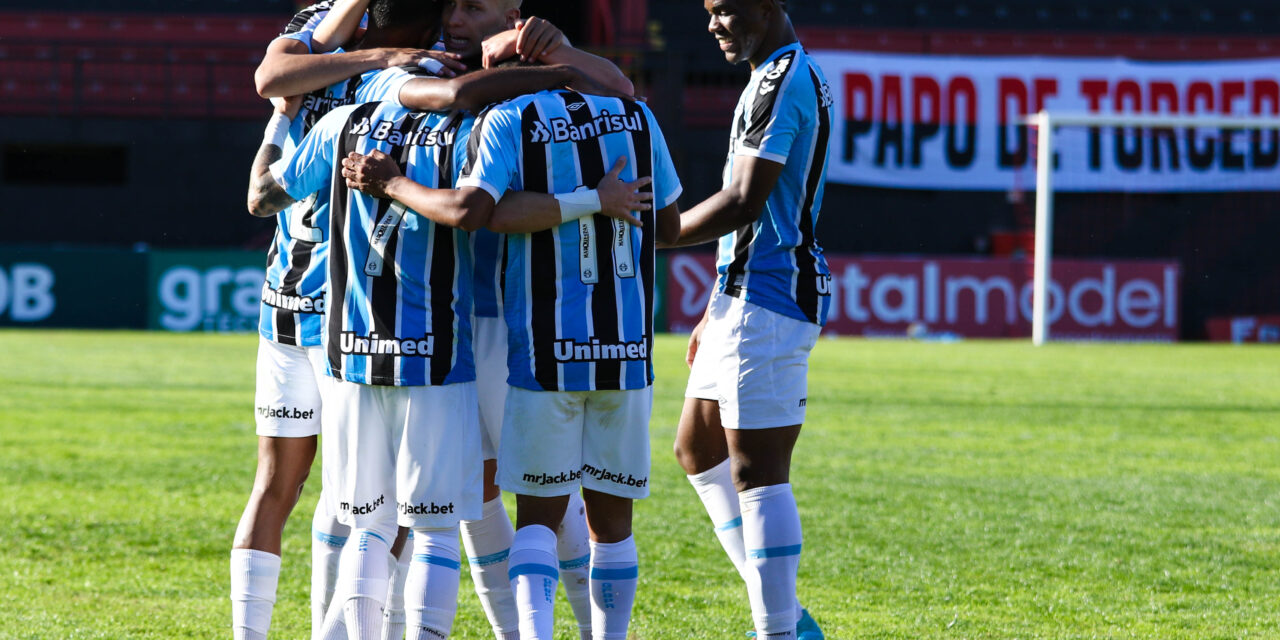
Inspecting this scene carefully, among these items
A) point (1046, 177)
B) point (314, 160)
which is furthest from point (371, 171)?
point (1046, 177)

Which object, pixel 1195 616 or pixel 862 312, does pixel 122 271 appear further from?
pixel 1195 616

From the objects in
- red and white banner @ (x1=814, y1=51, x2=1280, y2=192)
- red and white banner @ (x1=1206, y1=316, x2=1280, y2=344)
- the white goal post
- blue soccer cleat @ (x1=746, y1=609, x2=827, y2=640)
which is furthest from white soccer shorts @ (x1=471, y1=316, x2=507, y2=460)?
red and white banner @ (x1=1206, y1=316, x2=1280, y2=344)

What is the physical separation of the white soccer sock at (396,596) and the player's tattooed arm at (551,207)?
825 millimetres

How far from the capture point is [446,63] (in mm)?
3023

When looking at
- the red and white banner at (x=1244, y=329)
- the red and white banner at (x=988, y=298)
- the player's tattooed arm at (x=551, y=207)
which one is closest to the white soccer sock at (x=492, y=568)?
the player's tattooed arm at (x=551, y=207)

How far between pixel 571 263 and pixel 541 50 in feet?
1.55

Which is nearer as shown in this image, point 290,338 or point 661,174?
point 661,174

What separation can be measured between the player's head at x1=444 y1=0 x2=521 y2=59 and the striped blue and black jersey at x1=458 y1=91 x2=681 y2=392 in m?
0.29

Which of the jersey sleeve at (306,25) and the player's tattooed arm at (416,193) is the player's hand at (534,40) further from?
the jersey sleeve at (306,25)

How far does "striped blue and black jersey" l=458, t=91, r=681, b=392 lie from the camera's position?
115 inches

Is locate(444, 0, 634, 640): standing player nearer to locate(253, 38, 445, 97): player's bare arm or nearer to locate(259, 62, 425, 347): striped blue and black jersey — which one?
locate(253, 38, 445, 97): player's bare arm

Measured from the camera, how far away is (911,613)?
4.28 meters

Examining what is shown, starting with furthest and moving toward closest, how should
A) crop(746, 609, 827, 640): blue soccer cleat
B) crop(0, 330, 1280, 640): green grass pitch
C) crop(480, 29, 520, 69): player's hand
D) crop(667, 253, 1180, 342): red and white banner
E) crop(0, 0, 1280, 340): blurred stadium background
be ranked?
1. crop(667, 253, 1180, 342): red and white banner
2. crop(0, 0, 1280, 340): blurred stadium background
3. crop(0, 330, 1280, 640): green grass pitch
4. crop(746, 609, 827, 640): blue soccer cleat
5. crop(480, 29, 520, 69): player's hand

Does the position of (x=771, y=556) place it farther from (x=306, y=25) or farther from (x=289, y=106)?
(x=306, y=25)
